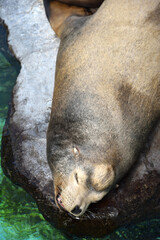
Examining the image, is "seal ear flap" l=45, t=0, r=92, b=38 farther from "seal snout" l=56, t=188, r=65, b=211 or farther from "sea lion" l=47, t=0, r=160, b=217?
"seal snout" l=56, t=188, r=65, b=211

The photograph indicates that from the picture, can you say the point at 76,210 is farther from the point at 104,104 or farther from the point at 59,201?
the point at 104,104

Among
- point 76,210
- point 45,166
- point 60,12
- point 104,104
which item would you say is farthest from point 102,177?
point 60,12

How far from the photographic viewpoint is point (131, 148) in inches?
145

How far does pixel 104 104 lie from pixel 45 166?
956 mm

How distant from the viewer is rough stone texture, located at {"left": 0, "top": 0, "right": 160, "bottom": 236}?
3814mm

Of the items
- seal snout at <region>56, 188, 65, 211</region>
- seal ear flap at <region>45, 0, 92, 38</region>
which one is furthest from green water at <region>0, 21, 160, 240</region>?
seal ear flap at <region>45, 0, 92, 38</region>

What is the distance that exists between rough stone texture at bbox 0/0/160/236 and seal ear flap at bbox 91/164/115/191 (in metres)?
0.43

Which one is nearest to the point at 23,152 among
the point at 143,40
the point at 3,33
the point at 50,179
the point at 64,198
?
the point at 50,179

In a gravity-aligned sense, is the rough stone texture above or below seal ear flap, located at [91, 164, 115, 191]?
below

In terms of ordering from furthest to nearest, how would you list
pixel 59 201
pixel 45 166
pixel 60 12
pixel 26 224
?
1. pixel 60 12
2. pixel 26 224
3. pixel 45 166
4. pixel 59 201

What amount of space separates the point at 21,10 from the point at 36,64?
4.14 ft

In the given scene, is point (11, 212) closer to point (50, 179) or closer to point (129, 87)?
point (50, 179)

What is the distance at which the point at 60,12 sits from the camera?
502cm

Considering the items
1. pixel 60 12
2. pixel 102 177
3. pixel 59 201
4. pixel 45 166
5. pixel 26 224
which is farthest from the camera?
pixel 60 12
